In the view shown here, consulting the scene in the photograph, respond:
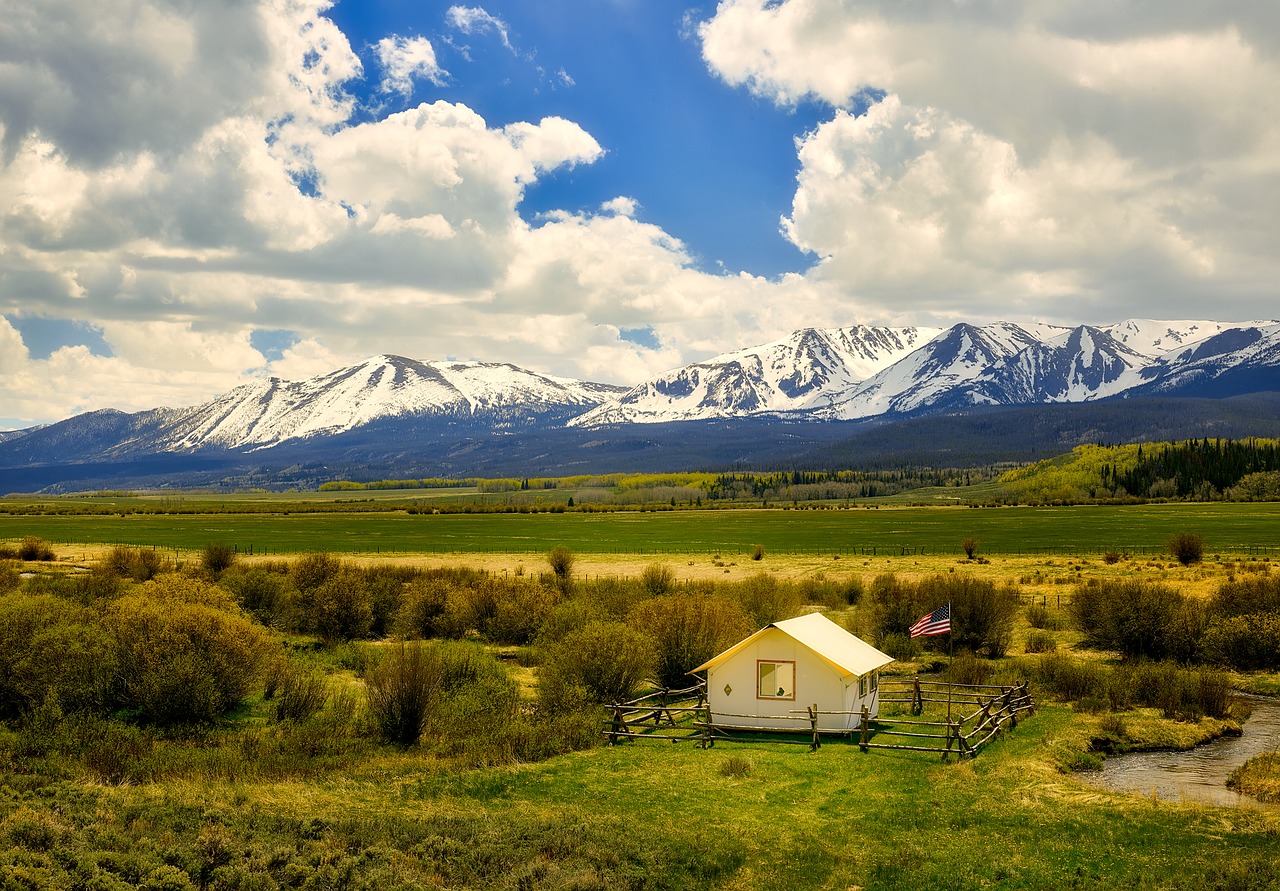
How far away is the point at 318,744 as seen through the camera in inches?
1093

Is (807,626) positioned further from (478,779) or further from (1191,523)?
(1191,523)

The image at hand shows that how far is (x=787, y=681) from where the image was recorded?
102 ft

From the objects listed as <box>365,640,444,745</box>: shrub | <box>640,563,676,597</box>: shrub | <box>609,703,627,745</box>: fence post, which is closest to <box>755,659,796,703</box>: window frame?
<box>609,703,627,745</box>: fence post

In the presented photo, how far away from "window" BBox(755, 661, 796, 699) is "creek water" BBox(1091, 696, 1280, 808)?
30.9 feet

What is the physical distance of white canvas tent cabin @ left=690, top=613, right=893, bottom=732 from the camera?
30828 millimetres

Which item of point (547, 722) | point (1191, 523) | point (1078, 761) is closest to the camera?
point (1078, 761)

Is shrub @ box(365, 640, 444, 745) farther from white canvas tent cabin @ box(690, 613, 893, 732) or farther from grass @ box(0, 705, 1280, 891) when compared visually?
white canvas tent cabin @ box(690, 613, 893, 732)

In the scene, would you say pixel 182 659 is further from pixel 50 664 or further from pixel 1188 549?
pixel 1188 549

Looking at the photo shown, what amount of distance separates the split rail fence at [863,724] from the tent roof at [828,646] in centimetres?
157

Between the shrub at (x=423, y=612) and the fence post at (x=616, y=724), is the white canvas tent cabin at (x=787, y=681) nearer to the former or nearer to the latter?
the fence post at (x=616, y=724)

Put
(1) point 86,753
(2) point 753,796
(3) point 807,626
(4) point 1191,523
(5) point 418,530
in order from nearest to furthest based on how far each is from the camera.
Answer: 1. (2) point 753,796
2. (1) point 86,753
3. (3) point 807,626
4. (4) point 1191,523
5. (5) point 418,530

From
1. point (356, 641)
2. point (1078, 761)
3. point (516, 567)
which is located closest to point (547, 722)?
point (1078, 761)

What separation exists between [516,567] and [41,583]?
3828cm

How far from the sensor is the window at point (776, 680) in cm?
3120
